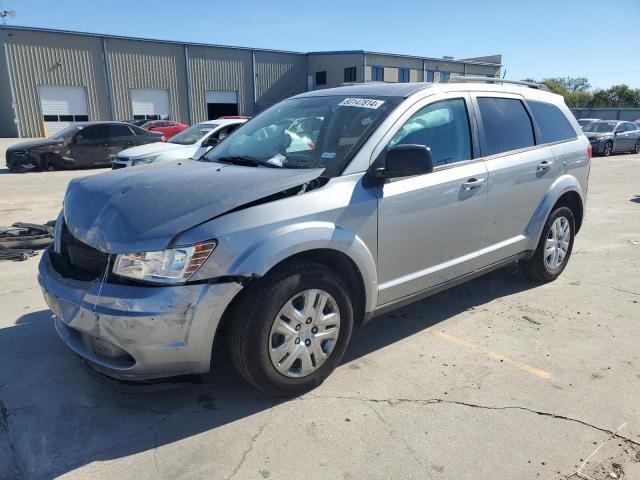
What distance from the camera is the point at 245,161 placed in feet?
12.1

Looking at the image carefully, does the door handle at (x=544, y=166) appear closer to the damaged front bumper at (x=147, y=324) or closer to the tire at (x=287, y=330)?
the tire at (x=287, y=330)

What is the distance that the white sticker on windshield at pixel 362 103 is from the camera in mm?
3600

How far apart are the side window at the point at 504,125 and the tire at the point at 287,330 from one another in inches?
Result: 75.1

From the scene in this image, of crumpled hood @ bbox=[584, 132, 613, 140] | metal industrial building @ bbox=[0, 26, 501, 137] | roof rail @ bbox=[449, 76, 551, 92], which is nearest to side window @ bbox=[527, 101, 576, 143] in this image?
roof rail @ bbox=[449, 76, 551, 92]

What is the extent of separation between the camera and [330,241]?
301 centimetres

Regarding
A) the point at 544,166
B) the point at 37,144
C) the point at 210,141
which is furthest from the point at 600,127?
the point at 37,144

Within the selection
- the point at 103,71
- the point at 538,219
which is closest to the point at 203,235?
the point at 538,219

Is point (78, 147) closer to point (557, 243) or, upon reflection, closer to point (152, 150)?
point (152, 150)

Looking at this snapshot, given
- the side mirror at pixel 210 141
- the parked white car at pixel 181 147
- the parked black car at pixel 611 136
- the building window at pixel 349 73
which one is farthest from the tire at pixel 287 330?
the building window at pixel 349 73

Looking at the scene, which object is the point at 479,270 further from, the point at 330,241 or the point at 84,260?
the point at 84,260

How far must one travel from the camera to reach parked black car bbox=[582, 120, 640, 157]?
A: 21.5 m

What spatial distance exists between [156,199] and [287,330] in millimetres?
1058

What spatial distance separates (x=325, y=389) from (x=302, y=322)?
53 centimetres

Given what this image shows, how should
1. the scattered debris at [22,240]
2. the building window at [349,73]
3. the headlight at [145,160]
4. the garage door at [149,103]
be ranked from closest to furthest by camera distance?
the scattered debris at [22,240] → the headlight at [145,160] → the garage door at [149,103] → the building window at [349,73]
